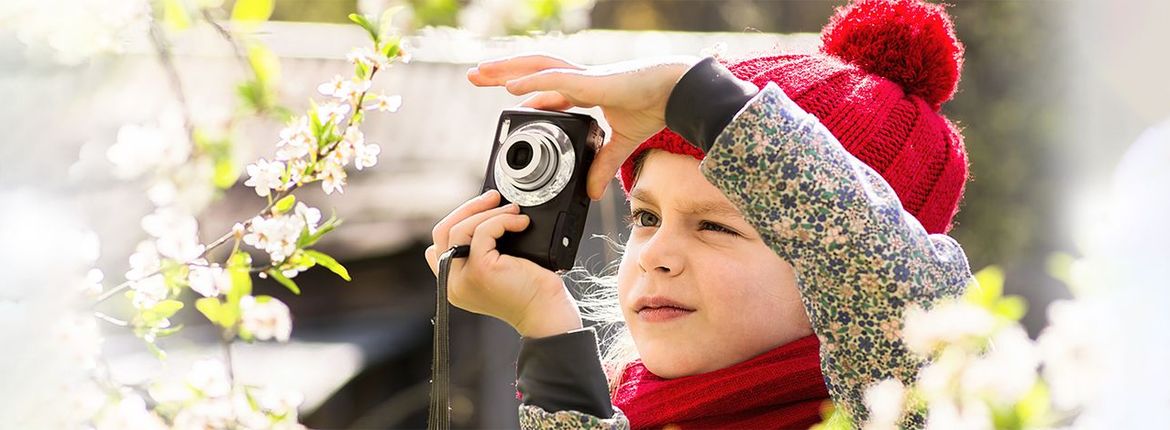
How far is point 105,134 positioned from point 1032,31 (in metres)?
4.34

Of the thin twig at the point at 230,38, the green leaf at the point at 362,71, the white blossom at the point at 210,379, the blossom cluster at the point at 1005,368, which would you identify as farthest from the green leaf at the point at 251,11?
the blossom cluster at the point at 1005,368

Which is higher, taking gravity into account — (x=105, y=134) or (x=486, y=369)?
(x=105, y=134)

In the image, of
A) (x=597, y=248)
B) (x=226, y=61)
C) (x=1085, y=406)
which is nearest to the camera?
(x=1085, y=406)

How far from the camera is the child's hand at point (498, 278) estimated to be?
108cm

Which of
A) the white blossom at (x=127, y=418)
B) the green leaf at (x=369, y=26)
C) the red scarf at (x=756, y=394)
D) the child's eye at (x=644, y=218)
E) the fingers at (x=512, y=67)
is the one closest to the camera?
the white blossom at (x=127, y=418)

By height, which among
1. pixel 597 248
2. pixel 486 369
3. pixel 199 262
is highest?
pixel 199 262

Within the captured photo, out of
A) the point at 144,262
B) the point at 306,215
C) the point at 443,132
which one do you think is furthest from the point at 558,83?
the point at 443,132

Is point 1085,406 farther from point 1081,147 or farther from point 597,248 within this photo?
point 1081,147

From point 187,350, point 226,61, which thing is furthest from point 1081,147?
point 187,350

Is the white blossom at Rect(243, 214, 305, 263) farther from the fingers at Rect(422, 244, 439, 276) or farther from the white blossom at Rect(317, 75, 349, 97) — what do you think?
the fingers at Rect(422, 244, 439, 276)

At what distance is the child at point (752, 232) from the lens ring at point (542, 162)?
0.03 metres

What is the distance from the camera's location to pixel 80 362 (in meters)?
0.67

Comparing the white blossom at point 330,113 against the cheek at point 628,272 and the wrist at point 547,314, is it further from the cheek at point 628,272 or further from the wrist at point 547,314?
the cheek at point 628,272

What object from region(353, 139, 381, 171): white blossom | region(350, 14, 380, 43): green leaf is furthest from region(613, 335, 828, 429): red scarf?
region(350, 14, 380, 43): green leaf
